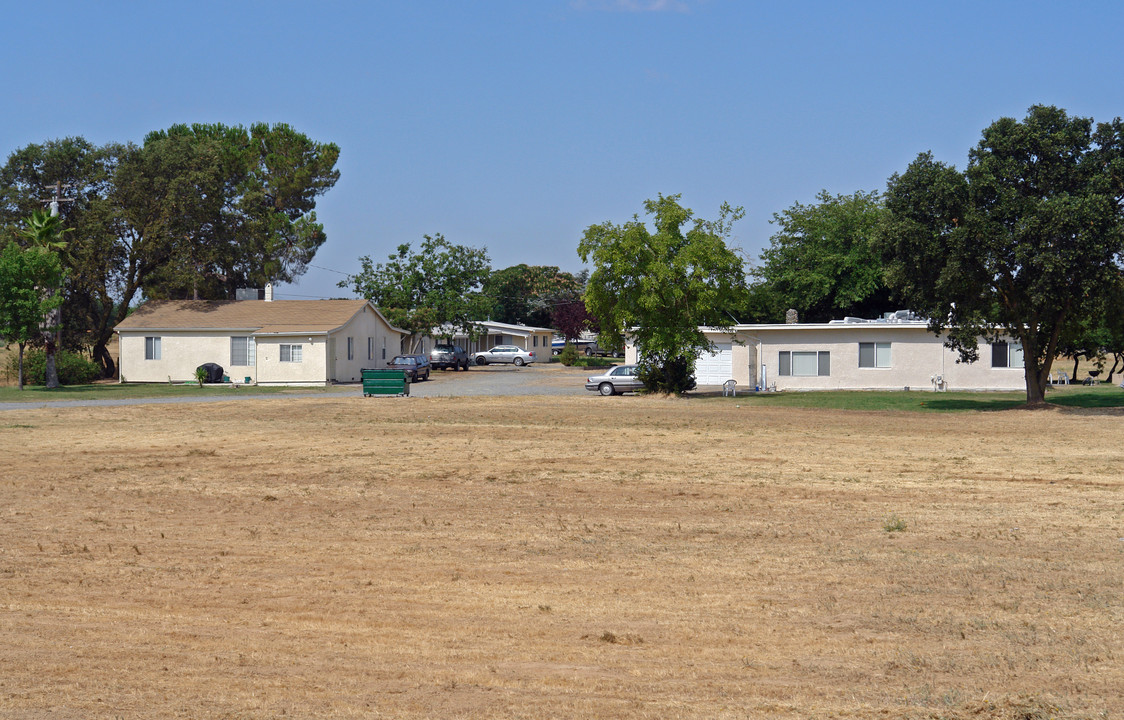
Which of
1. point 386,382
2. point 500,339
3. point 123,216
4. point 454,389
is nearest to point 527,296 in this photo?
point 500,339

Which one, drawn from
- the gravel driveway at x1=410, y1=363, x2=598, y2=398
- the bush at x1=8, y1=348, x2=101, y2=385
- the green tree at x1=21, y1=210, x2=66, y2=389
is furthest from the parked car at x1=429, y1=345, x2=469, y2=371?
the green tree at x1=21, y1=210, x2=66, y2=389

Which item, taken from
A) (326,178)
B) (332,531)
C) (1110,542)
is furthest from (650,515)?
(326,178)

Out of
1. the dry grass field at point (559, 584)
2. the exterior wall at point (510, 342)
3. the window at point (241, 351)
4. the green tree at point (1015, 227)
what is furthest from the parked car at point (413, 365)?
the dry grass field at point (559, 584)

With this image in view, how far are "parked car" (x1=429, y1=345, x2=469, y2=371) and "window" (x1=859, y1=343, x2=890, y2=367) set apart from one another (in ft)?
91.9

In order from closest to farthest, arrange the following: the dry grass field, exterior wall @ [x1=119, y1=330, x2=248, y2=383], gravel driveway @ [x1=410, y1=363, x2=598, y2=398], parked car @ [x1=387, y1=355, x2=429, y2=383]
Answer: the dry grass field
gravel driveway @ [x1=410, y1=363, x2=598, y2=398]
exterior wall @ [x1=119, y1=330, x2=248, y2=383]
parked car @ [x1=387, y1=355, x2=429, y2=383]

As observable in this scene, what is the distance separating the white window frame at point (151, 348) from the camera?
47.7m

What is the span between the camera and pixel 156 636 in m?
7.19

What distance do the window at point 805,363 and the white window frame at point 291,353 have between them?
21481 millimetres

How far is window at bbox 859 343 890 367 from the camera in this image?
4256cm

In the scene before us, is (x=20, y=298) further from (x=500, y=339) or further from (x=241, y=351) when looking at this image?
(x=500, y=339)

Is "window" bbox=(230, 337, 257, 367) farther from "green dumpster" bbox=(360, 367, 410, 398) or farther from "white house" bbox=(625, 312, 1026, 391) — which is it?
"white house" bbox=(625, 312, 1026, 391)

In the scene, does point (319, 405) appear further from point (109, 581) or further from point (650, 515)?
point (109, 581)

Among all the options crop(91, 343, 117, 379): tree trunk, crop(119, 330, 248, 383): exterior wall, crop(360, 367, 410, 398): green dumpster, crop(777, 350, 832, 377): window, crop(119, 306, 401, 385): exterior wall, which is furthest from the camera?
crop(91, 343, 117, 379): tree trunk

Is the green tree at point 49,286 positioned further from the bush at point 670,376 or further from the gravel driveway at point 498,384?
the bush at point 670,376
